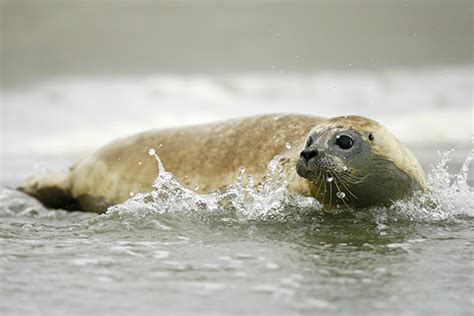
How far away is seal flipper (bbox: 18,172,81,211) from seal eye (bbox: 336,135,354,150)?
2.37 metres

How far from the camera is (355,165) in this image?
4.42m

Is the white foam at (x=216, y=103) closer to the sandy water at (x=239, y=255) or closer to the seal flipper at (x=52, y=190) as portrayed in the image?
the seal flipper at (x=52, y=190)

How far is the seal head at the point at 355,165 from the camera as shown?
432 centimetres

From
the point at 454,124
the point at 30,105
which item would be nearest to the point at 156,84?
the point at 30,105

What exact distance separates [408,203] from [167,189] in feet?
4.82

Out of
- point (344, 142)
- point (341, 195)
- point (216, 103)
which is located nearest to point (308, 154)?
point (344, 142)

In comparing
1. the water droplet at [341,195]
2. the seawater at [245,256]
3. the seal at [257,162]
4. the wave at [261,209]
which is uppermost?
the seal at [257,162]

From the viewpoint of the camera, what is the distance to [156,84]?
17.4 meters

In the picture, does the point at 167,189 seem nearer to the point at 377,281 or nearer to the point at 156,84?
the point at 377,281

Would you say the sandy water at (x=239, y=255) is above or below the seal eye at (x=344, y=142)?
below

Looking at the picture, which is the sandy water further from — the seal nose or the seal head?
the seal nose

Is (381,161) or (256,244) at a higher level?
(381,161)

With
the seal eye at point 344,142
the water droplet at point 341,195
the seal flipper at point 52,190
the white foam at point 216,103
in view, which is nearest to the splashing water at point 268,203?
the water droplet at point 341,195

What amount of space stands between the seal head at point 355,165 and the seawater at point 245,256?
0.09m
